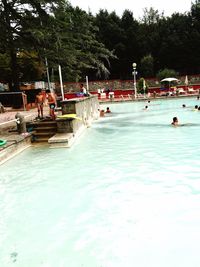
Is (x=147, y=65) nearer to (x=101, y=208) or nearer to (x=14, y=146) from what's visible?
(x=14, y=146)

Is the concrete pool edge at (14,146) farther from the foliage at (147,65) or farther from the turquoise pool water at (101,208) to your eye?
the foliage at (147,65)

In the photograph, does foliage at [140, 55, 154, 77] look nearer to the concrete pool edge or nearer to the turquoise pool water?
the concrete pool edge

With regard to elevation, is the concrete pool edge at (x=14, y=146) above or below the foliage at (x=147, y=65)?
below

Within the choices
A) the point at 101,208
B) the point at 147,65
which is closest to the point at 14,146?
the point at 101,208

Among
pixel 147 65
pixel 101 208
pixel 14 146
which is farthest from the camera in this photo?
pixel 147 65

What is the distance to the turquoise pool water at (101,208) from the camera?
188 inches

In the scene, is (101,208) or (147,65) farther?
(147,65)

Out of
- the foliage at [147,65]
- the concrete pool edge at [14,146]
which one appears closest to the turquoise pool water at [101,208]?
the concrete pool edge at [14,146]

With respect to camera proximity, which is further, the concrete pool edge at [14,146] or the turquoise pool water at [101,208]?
the concrete pool edge at [14,146]

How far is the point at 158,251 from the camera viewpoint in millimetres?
4738

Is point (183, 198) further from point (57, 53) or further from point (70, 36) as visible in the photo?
point (70, 36)

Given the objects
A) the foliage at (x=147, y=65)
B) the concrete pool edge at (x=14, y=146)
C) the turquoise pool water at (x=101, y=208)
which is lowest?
the turquoise pool water at (x=101, y=208)

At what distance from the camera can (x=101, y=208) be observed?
6457 mm

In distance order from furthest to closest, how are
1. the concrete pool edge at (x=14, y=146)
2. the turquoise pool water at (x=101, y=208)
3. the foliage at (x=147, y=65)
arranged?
the foliage at (x=147, y=65) < the concrete pool edge at (x=14, y=146) < the turquoise pool water at (x=101, y=208)
